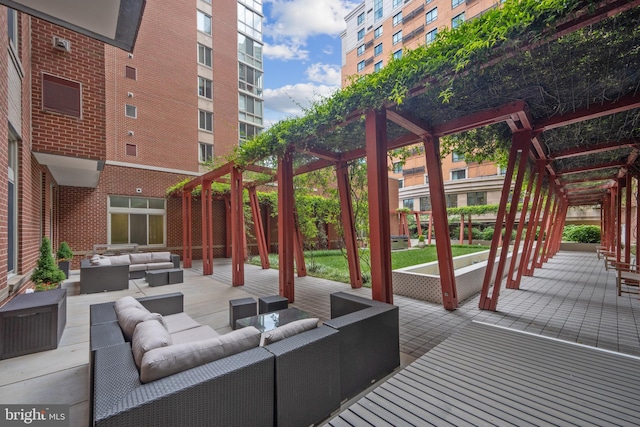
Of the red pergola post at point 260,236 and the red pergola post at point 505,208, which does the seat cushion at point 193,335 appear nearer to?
the red pergola post at point 505,208

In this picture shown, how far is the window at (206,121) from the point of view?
49.0ft

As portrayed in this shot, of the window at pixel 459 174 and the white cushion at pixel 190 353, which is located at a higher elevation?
the window at pixel 459 174

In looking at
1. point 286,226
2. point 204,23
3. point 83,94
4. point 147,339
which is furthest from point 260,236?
point 204,23

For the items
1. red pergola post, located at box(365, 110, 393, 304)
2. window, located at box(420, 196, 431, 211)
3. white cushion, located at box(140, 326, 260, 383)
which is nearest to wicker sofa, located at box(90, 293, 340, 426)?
white cushion, located at box(140, 326, 260, 383)

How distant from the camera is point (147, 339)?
1.75m

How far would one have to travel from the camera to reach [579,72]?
9.75 ft

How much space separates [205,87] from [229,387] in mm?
17031

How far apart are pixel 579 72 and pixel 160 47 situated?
16.4 meters

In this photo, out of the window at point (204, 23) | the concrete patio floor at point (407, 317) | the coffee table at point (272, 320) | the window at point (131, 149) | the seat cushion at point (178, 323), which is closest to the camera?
the concrete patio floor at point (407, 317)

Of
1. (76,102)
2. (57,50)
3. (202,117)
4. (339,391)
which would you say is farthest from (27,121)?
(202,117)

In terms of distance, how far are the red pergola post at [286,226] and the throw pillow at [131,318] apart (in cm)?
310

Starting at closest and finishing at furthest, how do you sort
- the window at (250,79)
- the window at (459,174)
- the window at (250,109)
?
the window at (250,109) < the window at (250,79) < the window at (459,174)

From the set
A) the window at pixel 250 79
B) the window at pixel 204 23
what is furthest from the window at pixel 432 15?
the window at pixel 204 23

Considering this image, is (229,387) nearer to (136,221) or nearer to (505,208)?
(505,208)
